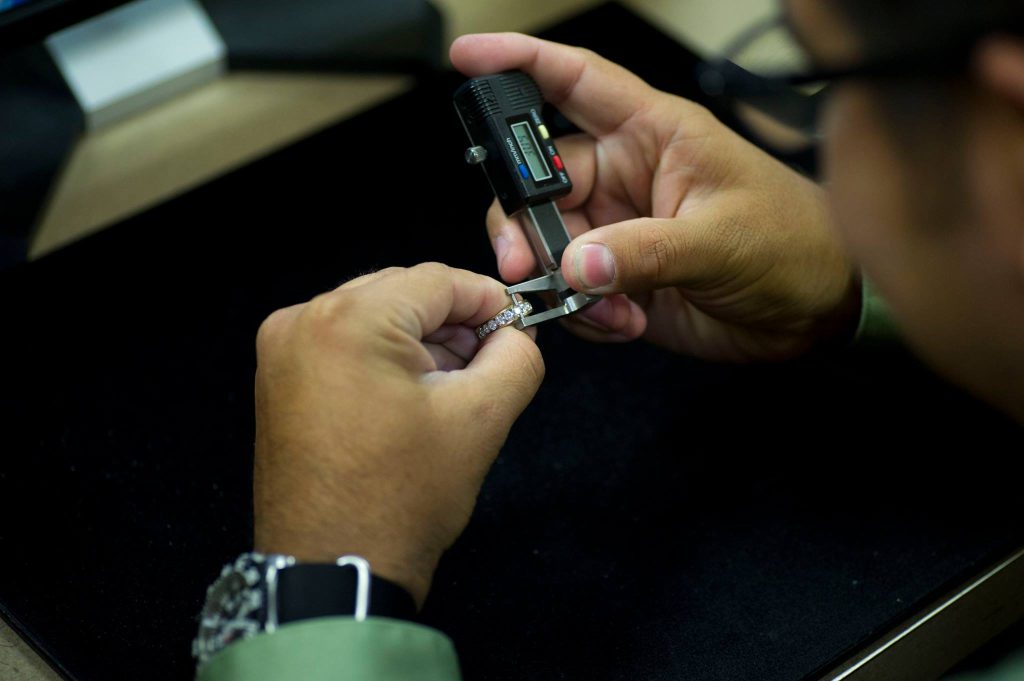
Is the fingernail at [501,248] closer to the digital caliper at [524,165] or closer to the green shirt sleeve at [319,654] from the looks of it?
the digital caliper at [524,165]

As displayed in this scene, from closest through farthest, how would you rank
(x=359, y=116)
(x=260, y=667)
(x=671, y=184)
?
(x=260, y=667) → (x=671, y=184) → (x=359, y=116)

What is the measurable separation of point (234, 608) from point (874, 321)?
0.53 metres

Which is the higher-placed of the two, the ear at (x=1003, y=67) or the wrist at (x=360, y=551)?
the ear at (x=1003, y=67)

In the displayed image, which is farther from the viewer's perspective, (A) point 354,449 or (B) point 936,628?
(B) point 936,628

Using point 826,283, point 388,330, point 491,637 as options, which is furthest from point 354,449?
point 826,283

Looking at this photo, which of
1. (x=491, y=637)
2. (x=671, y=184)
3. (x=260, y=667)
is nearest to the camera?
(x=260, y=667)

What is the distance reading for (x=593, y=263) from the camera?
23.5 inches

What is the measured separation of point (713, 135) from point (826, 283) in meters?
0.15

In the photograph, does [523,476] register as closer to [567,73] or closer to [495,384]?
[495,384]

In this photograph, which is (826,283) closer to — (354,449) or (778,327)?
(778,327)

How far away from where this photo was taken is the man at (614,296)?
0.42 m

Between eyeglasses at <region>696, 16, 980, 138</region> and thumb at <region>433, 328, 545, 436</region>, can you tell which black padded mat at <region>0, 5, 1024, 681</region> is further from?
eyeglasses at <region>696, 16, 980, 138</region>

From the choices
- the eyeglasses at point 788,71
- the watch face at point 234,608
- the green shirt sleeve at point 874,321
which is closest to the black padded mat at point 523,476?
the green shirt sleeve at point 874,321

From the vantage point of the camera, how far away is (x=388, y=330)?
52cm
